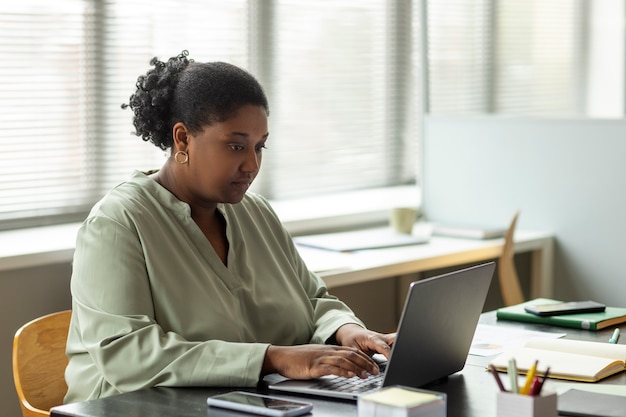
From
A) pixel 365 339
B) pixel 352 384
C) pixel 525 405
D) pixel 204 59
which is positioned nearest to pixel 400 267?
pixel 204 59

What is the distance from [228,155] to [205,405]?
59cm

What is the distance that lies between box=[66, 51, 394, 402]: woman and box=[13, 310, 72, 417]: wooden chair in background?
0.64ft

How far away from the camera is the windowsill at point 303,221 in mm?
2730

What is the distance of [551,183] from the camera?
3770mm

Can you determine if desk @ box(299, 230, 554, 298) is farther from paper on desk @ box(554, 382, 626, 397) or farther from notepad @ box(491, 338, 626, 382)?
paper on desk @ box(554, 382, 626, 397)

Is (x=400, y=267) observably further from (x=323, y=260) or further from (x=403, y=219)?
(x=403, y=219)

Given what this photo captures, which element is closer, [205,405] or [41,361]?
[205,405]

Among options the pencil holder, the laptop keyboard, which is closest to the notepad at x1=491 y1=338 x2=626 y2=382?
the laptop keyboard

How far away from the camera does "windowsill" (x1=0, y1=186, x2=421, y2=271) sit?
2.73 m

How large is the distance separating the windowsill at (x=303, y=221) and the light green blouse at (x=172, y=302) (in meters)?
0.71

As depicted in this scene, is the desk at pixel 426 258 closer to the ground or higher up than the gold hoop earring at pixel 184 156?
closer to the ground

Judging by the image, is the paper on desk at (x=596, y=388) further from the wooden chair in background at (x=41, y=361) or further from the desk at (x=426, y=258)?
the desk at (x=426, y=258)

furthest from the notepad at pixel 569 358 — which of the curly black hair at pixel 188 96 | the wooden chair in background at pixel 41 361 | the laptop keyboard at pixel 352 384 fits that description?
the wooden chair in background at pixel 41 361

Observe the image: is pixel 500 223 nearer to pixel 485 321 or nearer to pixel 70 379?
pixel 485 321
